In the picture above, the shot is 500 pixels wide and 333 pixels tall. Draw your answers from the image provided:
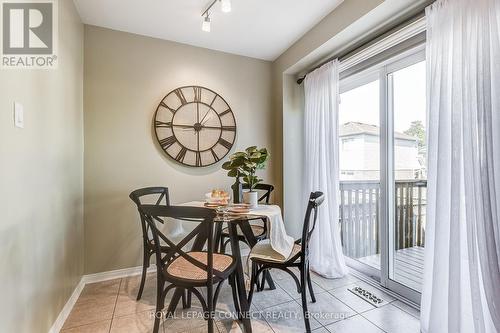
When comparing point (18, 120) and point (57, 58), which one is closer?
point (18, 120)

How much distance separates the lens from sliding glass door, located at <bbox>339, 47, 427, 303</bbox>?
205cm

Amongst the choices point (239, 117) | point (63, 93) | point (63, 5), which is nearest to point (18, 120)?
point (63, 93)

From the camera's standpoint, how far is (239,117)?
3100mm

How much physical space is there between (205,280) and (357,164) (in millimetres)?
2039

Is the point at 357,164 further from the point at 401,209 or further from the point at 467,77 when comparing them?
the point at 467,77

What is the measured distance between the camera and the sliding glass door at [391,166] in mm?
2055

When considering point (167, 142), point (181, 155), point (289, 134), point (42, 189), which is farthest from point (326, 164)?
point (42, 189)

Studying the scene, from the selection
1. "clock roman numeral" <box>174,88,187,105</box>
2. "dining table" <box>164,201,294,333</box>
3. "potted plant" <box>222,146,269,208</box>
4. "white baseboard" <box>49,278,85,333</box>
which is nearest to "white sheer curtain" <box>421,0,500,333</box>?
"dining table" <box>164,201,294,333</box>

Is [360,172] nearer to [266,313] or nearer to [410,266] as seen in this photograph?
[410,266]

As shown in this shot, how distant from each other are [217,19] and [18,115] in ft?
6.17

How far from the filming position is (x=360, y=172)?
264 cm

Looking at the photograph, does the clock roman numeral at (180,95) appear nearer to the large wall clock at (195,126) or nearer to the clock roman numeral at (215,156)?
the large wall clock at (195,126)

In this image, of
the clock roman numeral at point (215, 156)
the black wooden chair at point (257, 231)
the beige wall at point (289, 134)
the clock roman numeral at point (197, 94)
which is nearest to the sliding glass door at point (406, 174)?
the beige wall at point (289, 134)

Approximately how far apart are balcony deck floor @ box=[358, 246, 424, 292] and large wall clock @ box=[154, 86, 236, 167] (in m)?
2.14
